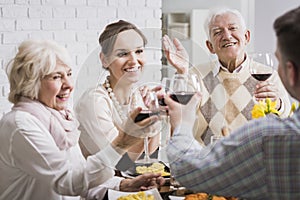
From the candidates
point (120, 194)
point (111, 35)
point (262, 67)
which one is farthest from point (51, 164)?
point (262, 67)

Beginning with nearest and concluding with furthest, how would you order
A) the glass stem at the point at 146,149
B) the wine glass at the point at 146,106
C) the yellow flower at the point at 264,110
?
the wine glass at the point at 146,106 < the glass stem at the point at 146,149 < the yellow flower at the point at 264,110

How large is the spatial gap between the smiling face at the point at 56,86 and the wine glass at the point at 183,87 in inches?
18.5

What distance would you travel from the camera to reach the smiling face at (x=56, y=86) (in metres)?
2.32

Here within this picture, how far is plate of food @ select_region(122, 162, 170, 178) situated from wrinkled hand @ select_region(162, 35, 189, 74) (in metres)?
0.38

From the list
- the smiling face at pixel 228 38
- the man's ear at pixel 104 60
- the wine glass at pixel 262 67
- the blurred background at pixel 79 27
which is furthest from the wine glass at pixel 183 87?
the smiling face at pixel 228 38

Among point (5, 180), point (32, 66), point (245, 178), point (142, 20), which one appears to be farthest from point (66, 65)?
point (142, 20)

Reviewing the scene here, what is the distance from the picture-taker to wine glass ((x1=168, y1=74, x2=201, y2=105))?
6.34 ft

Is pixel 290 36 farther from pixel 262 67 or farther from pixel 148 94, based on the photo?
pixel 262 67

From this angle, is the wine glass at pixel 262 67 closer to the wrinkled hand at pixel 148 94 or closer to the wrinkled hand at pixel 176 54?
the wrinkled hand at pixel 176 54

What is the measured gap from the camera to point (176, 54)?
2.30 metres

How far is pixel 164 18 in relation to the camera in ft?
20.2

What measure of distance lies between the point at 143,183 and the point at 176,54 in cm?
49

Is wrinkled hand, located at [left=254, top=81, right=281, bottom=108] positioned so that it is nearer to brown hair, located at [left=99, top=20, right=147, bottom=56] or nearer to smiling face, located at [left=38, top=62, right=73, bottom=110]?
brown hair, located at [left=99, top=20, right=147, bottom=56]

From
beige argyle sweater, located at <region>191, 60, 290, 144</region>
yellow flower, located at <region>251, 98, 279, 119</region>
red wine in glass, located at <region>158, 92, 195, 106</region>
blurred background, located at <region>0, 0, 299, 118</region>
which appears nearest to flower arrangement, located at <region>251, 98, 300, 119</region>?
yellow flower, located at <region>251, 98, 279, 119</region>
